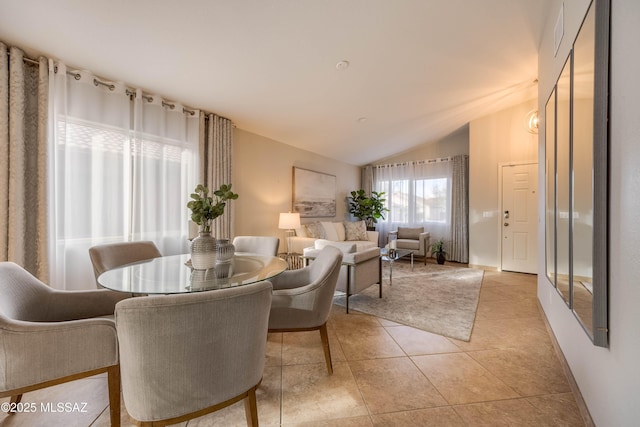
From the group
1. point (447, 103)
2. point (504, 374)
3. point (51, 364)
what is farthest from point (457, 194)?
point (51, 364)

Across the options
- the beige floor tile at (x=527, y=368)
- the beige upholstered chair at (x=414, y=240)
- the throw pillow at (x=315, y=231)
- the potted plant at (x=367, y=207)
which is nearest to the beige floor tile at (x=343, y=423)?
the beige floor tile at (x=527, y=368)

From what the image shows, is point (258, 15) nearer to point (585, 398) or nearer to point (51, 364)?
point (51, 364)

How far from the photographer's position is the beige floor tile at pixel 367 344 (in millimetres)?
2045

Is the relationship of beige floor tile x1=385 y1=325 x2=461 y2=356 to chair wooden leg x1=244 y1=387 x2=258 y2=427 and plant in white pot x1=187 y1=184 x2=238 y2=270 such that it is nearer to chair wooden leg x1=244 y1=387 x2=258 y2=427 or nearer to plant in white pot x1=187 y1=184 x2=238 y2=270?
chair wooden leg x1=244 y1=387 x2=258 y2=427

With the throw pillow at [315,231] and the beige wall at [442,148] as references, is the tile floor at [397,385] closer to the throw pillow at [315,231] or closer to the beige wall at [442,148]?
the throw pillow at [315,231]

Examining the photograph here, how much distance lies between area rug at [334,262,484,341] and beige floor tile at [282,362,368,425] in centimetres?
112

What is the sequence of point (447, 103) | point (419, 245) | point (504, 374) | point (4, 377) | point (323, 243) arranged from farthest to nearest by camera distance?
point (419, 245) < point (447, 103) < point (323, 243) < point (504, 374) < point (4, 377)

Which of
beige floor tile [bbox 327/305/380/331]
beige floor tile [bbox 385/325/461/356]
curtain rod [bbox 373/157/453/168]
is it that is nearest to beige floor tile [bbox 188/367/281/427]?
beige floor tile [bbox 327/305/380/331]

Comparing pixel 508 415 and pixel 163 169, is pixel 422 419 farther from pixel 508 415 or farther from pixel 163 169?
pixel 163 169

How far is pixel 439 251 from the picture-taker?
5.69 meters

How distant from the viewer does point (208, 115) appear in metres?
3.58

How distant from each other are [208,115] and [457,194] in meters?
5.11

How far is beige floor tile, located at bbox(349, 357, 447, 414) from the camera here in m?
1.51

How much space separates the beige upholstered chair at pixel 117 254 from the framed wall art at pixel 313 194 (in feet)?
9.62
